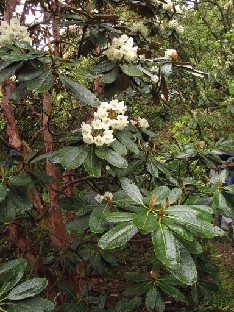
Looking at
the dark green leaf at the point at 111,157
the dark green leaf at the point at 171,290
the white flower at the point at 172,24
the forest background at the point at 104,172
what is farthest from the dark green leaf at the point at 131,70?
the white flower at the point at 172,24

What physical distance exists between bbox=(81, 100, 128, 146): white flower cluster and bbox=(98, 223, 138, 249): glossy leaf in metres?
0.43

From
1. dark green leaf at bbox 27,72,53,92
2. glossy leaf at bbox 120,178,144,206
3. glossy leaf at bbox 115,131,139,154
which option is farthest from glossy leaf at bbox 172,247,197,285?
dark green leaf at bbox 27,72,53,92

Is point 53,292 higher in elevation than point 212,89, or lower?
lower

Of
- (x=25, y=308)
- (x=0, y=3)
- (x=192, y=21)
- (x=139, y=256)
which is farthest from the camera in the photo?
(x=192, y=21)

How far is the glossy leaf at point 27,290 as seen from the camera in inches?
45.0

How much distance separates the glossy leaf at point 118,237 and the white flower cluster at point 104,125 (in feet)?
1.42

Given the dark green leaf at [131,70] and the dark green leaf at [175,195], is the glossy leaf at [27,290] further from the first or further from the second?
the dark green leaf at [131,70]

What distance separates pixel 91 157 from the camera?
55.9 inches

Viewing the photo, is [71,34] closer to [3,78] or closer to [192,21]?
[3,78]

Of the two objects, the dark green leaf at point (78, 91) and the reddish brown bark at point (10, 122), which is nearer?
the dark green leaf at point (78, 91)

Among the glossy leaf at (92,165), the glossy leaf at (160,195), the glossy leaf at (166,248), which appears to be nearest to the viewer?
→ the glossy leaf at (166,248)

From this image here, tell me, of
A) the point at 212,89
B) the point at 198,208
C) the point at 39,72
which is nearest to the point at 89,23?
the point at 39,72

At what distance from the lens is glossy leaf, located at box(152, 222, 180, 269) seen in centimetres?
98

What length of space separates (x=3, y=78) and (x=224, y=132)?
3920mm
